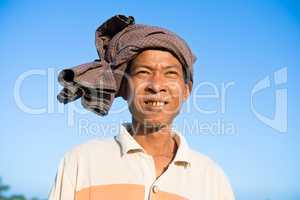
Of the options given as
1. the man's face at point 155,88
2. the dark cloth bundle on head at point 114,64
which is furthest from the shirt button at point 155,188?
the dark cloth bundle on head at point 114,64

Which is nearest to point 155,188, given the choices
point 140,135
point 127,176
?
point 127,176

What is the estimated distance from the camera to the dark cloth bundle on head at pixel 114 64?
294 cm

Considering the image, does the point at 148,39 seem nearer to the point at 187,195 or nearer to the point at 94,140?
the point at 94,140

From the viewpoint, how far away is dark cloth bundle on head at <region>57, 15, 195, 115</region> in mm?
2943

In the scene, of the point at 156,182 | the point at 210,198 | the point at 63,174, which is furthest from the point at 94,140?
the point at 210,198

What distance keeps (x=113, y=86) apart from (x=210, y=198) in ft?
2.75

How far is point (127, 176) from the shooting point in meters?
2.73

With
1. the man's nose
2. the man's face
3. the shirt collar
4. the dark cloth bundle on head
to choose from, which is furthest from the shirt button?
the dark cloth bundle on head

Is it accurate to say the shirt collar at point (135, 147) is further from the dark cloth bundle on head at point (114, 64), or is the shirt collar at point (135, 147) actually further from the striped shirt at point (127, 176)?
the dark cloth bundle on head at point (114, 64)

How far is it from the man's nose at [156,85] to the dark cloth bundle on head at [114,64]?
0.61 ft

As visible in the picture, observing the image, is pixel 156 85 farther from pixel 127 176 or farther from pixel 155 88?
pixel 127 176

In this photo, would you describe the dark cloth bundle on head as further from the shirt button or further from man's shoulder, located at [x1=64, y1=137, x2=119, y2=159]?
the shirt button

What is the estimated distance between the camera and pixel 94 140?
295 cm

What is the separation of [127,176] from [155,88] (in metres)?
0.49
